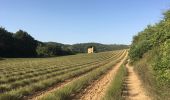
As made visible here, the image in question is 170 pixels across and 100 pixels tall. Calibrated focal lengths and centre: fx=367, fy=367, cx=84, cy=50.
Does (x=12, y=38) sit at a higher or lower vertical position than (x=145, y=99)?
higher

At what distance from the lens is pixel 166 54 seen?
47.9 ft

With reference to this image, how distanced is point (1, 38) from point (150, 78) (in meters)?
90.7

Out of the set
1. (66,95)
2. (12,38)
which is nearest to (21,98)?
(66,95)

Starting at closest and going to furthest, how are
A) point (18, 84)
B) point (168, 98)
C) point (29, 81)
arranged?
point (168, 98) → point (18, 84) → point (29, 81)

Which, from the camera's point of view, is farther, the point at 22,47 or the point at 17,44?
the point at 22,47

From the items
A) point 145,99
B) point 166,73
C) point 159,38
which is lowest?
point 145,99

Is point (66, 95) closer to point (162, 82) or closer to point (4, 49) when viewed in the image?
point (162, 82)

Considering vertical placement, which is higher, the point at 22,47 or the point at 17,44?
the point at 17,44

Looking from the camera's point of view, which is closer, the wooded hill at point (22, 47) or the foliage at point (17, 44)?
the foliage at point (17, 44)

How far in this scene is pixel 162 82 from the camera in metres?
15.3

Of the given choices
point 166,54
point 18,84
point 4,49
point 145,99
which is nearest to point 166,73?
point 166,54

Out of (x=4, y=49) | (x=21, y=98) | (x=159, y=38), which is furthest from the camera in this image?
(x=4, y=49)

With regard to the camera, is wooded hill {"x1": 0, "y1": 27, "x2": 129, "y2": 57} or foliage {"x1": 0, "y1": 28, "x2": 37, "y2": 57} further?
wooded hill {"x1": 0, "y1": 27, "x2": 129, "y2": 57}

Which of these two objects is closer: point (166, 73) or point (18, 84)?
point (166, 73)
